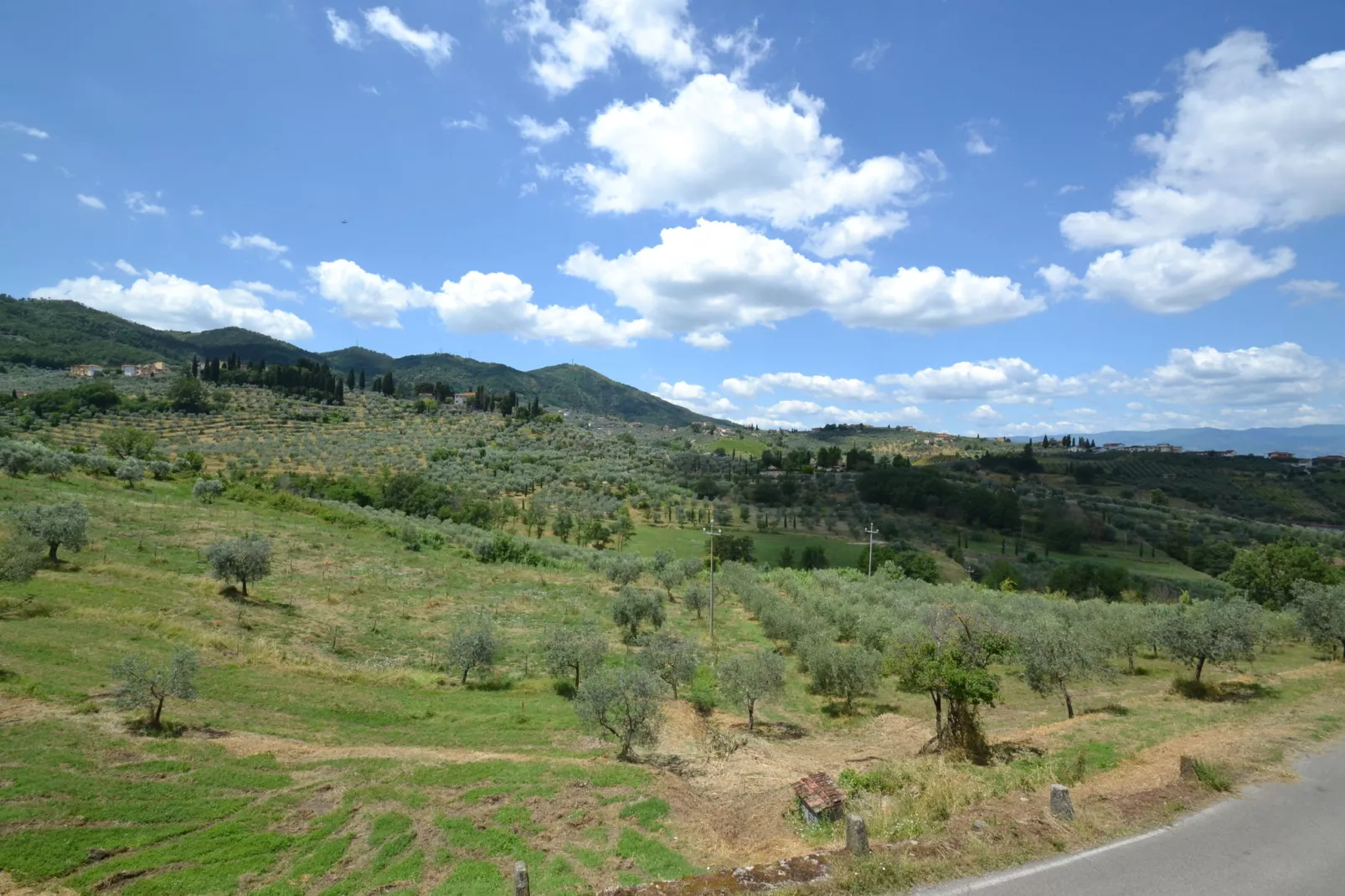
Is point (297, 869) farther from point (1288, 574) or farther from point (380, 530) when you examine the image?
point (1288, 574)

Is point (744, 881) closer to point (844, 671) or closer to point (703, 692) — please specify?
point (844, 671)

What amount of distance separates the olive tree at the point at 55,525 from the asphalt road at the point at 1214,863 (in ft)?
155

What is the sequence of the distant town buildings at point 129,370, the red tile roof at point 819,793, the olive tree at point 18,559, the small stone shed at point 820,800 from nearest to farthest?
the small stone shed at point 820,800 → the red tile roof at point 819,793 → the olive tree at point 18,559 → the distant town buildings at point 129,370

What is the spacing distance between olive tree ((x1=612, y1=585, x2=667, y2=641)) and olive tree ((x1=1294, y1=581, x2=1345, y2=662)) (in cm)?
3894

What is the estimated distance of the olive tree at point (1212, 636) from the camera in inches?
1152

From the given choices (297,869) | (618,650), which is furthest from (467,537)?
(297,869)

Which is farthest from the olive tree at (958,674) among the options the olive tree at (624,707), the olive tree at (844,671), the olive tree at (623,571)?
the olive tree at (623,571)

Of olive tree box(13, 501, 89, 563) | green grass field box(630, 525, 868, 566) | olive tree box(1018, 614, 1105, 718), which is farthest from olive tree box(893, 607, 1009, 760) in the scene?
green grass field box(630, 525, 868, 566)

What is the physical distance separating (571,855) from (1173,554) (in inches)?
4297

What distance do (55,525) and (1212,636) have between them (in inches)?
2498

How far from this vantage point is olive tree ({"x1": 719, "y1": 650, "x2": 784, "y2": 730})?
2611 centimetres

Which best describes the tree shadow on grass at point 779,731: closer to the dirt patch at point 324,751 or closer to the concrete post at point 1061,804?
the dirt patch at point 324,751

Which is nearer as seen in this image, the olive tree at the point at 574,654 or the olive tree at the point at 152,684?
the olive tree at the point at 152,684

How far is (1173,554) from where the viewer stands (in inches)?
3538
